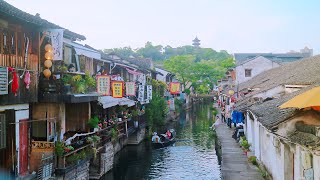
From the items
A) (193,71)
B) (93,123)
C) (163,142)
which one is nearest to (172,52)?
(193,71)

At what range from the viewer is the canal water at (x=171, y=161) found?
28609 mm

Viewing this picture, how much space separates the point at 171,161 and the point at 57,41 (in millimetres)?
17763

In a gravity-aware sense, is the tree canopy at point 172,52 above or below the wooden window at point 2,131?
above

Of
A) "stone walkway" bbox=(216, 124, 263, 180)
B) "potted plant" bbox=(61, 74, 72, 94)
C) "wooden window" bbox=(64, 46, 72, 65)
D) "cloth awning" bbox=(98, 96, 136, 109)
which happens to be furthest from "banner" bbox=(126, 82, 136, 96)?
"potted plant" bbox=(61, 74, 72, 94)

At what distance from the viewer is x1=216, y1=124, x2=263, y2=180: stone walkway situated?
2204 cm

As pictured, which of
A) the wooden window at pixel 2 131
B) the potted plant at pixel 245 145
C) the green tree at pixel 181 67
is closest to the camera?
the wooden window at pixel 2 131

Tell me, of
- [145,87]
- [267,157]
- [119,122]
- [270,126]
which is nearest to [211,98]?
[145,87]

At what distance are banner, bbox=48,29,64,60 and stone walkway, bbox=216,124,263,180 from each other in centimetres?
1158

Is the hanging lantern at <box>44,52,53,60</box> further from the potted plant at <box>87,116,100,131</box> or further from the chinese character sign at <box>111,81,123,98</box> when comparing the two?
the chinese character sign at <box>111,81,123,98</box>

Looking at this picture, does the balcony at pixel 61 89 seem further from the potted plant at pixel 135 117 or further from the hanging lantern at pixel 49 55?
the potted plant at pixel 135 117

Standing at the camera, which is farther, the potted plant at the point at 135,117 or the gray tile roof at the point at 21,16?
the potted plant at the point at 135,117

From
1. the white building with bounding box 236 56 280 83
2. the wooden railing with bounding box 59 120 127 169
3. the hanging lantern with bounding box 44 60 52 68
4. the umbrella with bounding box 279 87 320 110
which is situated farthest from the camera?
the white building with bounding box 236 56 280 83

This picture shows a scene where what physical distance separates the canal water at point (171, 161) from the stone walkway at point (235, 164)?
5.72 feet

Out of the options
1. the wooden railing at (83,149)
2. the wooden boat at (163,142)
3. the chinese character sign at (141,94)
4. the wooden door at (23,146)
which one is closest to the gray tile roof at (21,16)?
the wooden door at (23,146)
